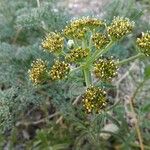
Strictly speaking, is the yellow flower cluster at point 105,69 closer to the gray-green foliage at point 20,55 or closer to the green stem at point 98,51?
the green stem at point 98,51

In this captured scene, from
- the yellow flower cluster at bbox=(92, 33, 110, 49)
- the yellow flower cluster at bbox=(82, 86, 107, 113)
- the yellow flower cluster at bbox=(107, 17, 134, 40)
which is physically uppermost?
Result: the yellow flower cluster at bbox=(107, 17, 134, 40)

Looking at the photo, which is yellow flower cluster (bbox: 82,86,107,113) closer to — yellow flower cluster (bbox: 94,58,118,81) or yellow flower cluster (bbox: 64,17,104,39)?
yellow flower cluster (bbox: 94,58,118,81)

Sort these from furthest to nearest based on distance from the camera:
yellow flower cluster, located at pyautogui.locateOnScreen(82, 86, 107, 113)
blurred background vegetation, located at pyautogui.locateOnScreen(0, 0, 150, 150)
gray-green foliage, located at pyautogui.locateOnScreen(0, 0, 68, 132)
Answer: blurred background vegetation, located at pyautogui.locateOnScreen(0, 0, 150, 150)
gray-green foliage, located at pyautogui.locateOnScreen(0, 0, 68, 132)
yellow flower cluster, located at pyautogui.locateOnScreen(82, 86, 107, 113)

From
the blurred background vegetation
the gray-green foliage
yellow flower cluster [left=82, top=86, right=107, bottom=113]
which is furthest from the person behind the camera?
the blurred background vegetation

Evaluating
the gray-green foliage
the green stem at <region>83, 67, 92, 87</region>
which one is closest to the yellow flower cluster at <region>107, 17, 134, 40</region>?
the green stem at <region>83, 67, 92, 87</region>

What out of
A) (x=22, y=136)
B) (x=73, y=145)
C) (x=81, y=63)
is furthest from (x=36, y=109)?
(x=81, y=63)

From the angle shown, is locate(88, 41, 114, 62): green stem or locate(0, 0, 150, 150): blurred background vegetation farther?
locate(0, 0, 150, 150): blurred background vegetation

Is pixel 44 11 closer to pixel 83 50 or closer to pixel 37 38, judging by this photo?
pixel 37 38

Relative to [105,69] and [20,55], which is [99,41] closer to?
[105,69]
